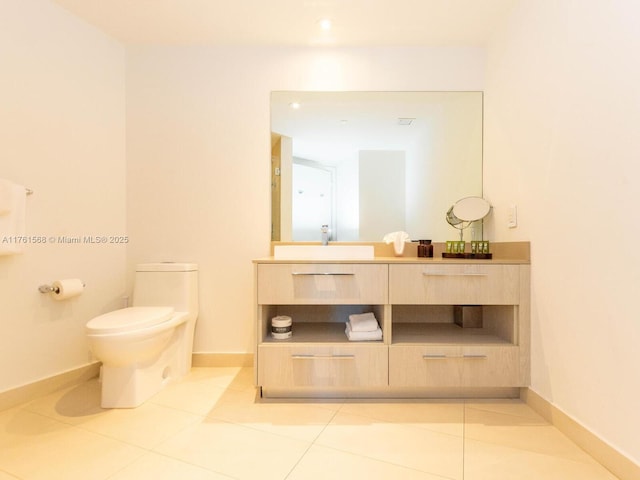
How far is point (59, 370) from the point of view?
1.83 metres

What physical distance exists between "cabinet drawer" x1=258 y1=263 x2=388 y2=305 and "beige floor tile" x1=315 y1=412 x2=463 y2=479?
21.3 inches

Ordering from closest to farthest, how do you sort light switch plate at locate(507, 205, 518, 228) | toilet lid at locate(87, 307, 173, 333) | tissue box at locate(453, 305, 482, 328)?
1. toilet lid at locate(87, 307, 173, 333)
2. light switch plate at locate(507, 205, 518, 228)
3. tissue box at locate(453, 305, 482, 328)

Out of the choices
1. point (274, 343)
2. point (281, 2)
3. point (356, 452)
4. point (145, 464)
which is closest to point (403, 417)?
point (356, 452)

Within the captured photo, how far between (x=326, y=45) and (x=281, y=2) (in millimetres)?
456

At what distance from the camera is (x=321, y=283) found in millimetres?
1629

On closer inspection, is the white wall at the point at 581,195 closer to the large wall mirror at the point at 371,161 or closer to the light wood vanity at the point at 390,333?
the light wood vanity at the point at 390,333

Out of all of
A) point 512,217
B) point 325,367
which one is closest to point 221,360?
point 325,367

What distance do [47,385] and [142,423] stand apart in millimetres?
712

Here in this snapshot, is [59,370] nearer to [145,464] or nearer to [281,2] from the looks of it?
[145,464]

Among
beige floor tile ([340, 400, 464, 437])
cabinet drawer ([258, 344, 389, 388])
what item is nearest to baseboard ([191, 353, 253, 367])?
cabinet drawer ([258, 344, 389, 388])

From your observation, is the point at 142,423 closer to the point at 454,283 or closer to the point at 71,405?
the point at 71,405

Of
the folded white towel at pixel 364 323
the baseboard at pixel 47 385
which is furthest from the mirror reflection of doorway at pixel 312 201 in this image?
the baseboard at pixel 47 385

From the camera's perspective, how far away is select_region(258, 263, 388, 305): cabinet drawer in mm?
1624

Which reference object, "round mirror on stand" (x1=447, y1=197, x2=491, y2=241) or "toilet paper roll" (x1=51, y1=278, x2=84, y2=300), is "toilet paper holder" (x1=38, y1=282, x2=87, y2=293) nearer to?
"toilet paper roll" (x1=51, y1=278, x2=84, y2=300)
